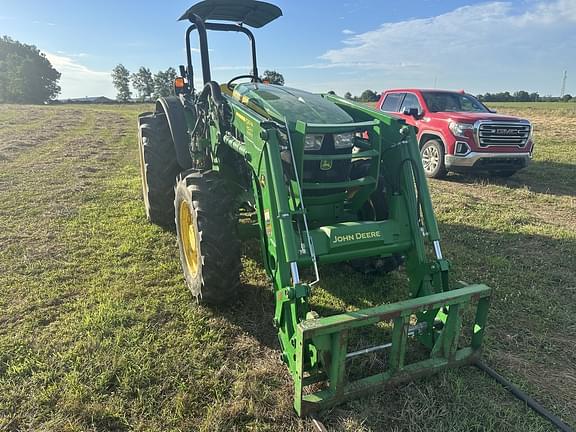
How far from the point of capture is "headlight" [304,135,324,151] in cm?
314

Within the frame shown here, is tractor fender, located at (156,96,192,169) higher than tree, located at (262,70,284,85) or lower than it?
lower

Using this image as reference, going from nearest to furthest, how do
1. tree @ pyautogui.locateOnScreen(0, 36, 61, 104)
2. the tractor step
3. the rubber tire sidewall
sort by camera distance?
the tractor step, the rubber tire sidewall, tree @ pyautogui.locateOnScreen(0, 36, 61, 104)

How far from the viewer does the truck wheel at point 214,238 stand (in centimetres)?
319

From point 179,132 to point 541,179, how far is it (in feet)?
26.4

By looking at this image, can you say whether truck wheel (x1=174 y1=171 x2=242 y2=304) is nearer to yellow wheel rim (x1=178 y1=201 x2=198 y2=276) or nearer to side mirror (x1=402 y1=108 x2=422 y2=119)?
yellow wheel rim (x1=178 y1=201 x2=198 y2=276)

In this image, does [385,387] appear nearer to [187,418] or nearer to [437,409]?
[437,409]

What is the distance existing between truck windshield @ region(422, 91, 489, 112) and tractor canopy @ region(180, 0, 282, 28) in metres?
5.78

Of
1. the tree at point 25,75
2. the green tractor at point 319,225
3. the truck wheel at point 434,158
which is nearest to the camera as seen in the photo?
the green tractor at point 319,225

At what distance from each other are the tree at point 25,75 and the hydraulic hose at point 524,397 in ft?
279

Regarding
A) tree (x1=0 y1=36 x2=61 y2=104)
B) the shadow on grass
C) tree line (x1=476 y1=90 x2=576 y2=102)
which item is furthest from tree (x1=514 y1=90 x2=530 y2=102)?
tree (x1=0 y1=36 x2=61 y2=104)

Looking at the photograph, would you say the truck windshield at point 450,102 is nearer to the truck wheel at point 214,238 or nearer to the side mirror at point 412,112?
the side mirror at point 412,112

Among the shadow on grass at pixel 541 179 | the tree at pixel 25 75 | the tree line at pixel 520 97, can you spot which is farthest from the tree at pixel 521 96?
the tree at pixel 25 75

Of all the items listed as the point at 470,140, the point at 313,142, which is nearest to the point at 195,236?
the point at 313,142

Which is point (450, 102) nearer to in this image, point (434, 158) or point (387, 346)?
point (434, 158)
